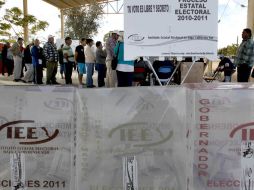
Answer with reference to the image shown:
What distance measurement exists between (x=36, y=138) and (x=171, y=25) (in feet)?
8.94

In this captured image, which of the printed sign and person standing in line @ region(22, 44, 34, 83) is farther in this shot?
person standing in line @ region(22, 44, 34, 83)

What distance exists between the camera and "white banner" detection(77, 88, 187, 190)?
10.5 ft

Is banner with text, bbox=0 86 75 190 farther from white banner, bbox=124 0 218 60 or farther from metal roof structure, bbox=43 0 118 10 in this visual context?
metal roof structure, bbox=43 0 118 10

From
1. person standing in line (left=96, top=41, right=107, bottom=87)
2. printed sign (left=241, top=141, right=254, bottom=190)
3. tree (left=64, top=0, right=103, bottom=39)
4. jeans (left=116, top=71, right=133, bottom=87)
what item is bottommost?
printed sign (left=241, top=141, right=254, bottom=190)

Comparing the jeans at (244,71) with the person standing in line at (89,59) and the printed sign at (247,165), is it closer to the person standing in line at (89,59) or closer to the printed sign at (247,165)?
the person standing in line at (89,59)

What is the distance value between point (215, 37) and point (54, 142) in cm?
293

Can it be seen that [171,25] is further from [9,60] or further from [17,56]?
[9,60]

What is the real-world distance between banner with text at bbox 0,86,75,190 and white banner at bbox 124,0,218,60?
7.57 ft

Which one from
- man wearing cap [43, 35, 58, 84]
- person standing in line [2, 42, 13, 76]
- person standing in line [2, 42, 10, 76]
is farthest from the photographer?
person standing in line [2, 42, 13, 76]

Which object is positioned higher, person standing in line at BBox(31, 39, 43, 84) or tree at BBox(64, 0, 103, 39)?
tree at BBox(64, 0, 103, 39)

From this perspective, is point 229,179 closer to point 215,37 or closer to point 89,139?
point 89,139

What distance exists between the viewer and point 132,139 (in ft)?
10.5

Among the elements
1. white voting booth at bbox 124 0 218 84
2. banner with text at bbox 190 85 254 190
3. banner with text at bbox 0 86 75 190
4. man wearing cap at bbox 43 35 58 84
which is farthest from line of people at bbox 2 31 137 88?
banner with text at bbox 190 85 254 190

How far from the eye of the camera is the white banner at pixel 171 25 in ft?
17.6
